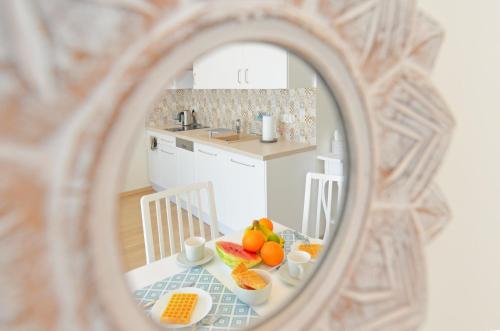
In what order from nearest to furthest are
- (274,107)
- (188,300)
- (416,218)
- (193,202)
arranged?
(416,218), (188,300), (274,107), (193,202)

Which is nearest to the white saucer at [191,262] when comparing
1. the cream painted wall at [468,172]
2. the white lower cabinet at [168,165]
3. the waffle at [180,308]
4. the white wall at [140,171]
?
the waffle at [180,308]

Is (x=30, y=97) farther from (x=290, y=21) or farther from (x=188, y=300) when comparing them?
(x=188, y=300)

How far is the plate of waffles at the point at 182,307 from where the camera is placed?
2.99 feet

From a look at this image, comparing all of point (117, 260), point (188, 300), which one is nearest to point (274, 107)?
point (188, 300)

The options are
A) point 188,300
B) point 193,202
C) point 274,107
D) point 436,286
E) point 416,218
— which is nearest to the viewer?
point 416,218

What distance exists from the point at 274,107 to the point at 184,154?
90 centimetres

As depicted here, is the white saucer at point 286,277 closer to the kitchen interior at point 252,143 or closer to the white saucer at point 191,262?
the white saucer at point 191,262

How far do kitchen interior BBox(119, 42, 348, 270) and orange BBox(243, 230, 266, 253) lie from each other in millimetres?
1087

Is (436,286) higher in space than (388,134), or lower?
lower

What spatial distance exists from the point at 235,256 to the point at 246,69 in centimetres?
171

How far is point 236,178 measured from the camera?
8.55 ft

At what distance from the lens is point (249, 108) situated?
10.4 ft

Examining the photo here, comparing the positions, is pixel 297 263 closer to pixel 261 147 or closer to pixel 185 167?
pixel 261 147

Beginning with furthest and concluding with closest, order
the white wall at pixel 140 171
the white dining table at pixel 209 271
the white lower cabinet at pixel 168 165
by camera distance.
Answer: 1. the white wall at pixel 140 171
2. the white lower cabinet at pixel 168 165
3. the white dining table at pixel 209 271
